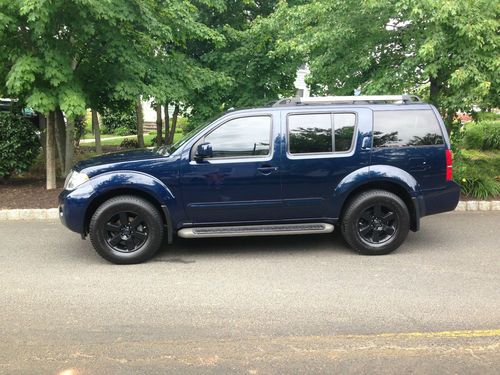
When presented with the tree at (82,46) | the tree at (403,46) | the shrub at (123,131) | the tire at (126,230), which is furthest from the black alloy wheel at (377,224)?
the shrub at (123,131)

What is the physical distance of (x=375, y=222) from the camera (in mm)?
6062

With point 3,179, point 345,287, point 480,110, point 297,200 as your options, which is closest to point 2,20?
point 3,179

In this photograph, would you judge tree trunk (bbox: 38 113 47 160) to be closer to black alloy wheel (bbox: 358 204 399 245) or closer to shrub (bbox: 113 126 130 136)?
black alloy wheel (bbox: 358 204 399 245)

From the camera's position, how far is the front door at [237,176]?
579 centimetres

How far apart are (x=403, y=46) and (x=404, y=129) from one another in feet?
11.2

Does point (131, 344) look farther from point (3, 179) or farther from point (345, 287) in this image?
point (3, 179)

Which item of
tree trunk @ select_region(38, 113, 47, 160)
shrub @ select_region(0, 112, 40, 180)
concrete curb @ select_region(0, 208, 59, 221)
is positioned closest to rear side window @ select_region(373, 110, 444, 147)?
concrete curb @ select_region(0, 208, 59, 221)

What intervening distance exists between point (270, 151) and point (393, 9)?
4.01 metres

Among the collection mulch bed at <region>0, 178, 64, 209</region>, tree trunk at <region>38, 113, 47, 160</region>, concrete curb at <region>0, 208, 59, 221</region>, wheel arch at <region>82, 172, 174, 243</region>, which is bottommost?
concrete curb at <region>0, 208, 59, 221</region>

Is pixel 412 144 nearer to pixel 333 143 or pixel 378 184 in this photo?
pixel 378 184

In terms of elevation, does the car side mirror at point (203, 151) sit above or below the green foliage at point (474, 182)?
above

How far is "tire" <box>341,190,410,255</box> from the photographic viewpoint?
5977 mm

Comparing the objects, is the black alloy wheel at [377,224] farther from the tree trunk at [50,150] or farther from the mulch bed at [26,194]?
the tree trunk at [50,150]

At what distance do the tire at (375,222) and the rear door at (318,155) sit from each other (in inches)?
12.2
